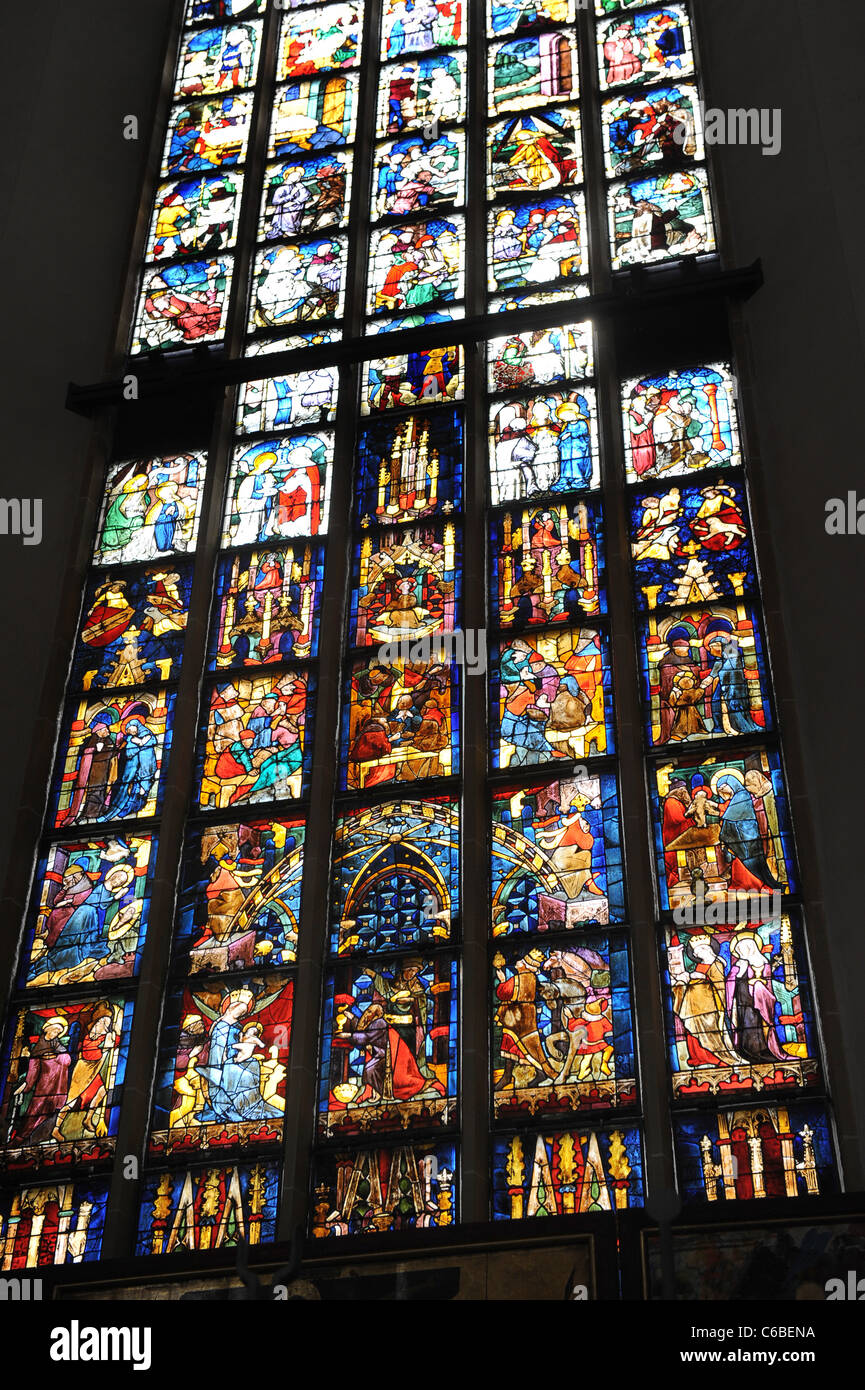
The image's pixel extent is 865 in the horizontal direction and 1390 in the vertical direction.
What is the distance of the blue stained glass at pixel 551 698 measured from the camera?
1016cm

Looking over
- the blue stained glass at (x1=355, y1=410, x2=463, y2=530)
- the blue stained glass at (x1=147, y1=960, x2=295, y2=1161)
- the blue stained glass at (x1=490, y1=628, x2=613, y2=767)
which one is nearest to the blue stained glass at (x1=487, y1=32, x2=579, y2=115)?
the blue stained glass at (x1=355, y1=410, x2=463, y2=530)

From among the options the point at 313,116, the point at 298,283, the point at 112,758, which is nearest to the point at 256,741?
the point at 112,758

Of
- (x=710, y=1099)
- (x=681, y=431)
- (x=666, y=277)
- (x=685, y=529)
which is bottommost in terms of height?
(x=710, y=1099)

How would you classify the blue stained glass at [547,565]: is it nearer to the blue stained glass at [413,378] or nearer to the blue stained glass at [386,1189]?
the blue stained glass at [413,378]

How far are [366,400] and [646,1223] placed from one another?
6.57m

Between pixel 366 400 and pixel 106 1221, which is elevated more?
pixel 366 400

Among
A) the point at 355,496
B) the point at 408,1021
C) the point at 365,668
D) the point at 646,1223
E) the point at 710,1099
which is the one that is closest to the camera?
the point at 646,1223

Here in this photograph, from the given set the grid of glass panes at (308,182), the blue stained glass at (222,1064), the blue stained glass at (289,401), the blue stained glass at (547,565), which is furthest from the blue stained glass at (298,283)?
the blue stained glass at (222,1064)

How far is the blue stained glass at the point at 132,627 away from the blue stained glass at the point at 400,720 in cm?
129

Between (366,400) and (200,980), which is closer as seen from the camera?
(200,980)
